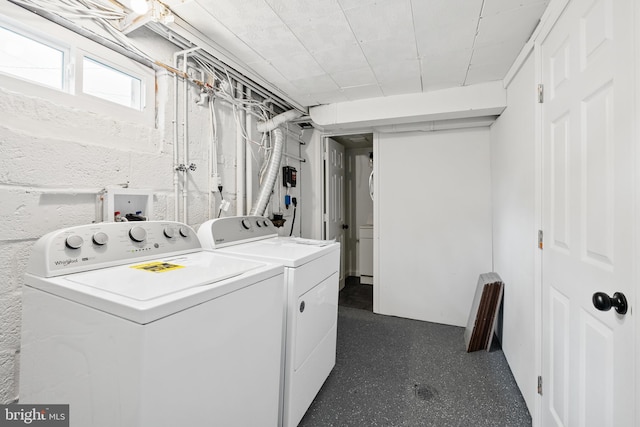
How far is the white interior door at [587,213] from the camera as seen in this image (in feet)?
2.59

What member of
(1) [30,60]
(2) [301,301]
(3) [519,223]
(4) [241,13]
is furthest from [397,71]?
(1) [30,60]

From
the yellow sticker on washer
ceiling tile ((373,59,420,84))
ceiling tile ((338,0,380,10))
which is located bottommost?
the yellow sticker on washer

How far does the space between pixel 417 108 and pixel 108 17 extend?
215 cm

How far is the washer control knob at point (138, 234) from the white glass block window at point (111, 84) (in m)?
0.70

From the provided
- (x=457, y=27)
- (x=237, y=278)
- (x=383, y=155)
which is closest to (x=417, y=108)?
(x=383, y=155)

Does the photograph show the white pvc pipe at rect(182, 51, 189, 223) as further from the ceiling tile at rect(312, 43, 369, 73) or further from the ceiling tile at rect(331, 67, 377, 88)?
the ceiling tile at rect(331, 67, 377, 88)

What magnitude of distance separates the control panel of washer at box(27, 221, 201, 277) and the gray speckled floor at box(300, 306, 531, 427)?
3.99 ft

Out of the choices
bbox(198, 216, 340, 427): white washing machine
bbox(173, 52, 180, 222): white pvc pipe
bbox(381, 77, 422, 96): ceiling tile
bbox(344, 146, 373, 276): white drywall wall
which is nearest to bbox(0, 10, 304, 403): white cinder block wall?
bbox(173, 52, 180, 222): white pvc pipe

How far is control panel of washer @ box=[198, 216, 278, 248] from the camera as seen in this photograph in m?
1.58

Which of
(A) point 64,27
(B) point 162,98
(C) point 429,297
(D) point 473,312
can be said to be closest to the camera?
(A) point 64,27

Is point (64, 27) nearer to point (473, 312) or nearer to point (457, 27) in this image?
point (457, 27)

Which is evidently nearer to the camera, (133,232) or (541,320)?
(133,232)

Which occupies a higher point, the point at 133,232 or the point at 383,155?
the point at 383,155

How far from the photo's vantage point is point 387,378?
185 centimetres
